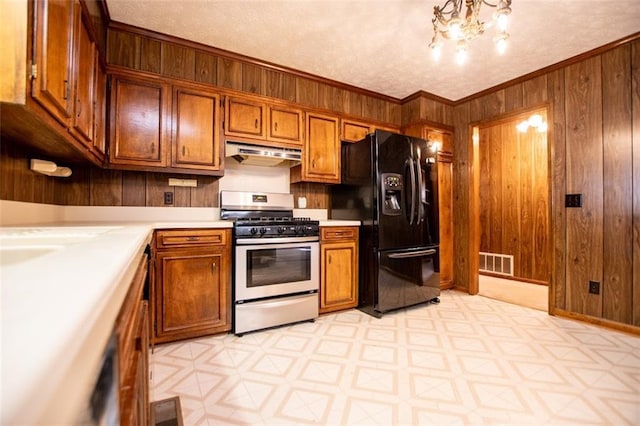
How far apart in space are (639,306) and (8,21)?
13.5 ft

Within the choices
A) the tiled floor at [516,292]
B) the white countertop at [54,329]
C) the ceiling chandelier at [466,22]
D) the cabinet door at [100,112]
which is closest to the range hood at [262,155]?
the cabinet door at [100,112]

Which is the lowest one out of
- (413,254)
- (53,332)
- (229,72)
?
(413,254)

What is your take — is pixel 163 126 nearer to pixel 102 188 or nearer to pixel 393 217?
pixel 102 188

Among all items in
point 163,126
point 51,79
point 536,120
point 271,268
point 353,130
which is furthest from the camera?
point 536,120

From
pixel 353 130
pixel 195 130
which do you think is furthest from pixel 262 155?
pixel 353 130

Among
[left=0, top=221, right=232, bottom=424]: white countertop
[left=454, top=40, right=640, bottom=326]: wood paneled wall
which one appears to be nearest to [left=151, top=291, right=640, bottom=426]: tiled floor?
[left=454, top=40, right=640, bottom=326]: wood paneled wall

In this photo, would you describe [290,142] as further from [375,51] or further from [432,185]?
[432,185]

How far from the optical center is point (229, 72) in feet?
9.00

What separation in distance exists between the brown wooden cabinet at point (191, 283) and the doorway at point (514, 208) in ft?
10.3

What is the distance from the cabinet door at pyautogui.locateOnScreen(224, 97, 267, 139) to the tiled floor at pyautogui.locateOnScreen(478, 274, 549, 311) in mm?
3229

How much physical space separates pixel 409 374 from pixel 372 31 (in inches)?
101

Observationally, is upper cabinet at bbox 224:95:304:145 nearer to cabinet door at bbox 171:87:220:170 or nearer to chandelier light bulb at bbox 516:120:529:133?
cabinet door at bbox 171:87:220:170

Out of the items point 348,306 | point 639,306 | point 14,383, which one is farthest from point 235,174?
point 639,306

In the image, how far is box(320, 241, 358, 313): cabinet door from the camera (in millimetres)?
2723
